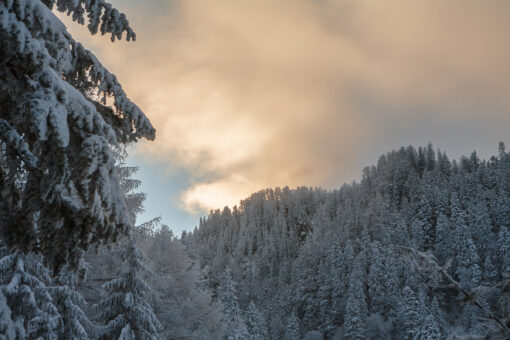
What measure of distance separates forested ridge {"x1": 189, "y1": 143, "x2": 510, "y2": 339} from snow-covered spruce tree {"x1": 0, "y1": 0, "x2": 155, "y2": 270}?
10.1 ft

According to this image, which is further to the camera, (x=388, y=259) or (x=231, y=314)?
(x=388, y=259)

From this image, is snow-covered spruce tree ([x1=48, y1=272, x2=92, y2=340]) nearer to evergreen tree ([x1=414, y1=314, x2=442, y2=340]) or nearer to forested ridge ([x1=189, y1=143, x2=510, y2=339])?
forested ridge ([x1=189, y1=143, x2=510, y2=339])

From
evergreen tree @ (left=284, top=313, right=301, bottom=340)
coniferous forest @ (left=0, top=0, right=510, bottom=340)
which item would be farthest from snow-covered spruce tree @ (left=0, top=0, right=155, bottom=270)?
evergreen tree @ (left=284, top=313, right=301, bottom=340)

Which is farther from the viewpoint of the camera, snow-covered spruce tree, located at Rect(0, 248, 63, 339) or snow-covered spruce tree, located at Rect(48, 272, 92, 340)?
snow-covered spruce tree, located at Rect(48, 272, 92, 340)

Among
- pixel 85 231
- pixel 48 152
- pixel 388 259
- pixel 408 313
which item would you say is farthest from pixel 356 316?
pixel 48 152

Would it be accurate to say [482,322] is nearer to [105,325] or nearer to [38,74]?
[38,74]

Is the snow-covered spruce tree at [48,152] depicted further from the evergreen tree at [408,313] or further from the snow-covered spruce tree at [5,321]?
the evergreen tree at [408,313]

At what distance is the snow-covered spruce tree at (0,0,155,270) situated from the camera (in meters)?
2.98

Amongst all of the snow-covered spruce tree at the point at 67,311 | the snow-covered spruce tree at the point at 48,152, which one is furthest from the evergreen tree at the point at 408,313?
the snow-covered spruce tree at the point at 48,152

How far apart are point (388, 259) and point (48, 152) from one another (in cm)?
7330

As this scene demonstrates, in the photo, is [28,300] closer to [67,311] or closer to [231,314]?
[67,311]

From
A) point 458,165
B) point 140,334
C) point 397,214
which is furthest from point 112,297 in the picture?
point 458,165

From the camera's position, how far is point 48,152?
3162 mm

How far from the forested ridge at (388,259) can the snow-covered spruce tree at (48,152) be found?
3.08 metres
